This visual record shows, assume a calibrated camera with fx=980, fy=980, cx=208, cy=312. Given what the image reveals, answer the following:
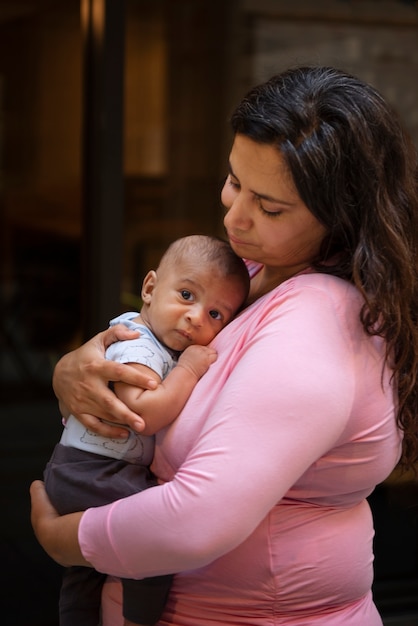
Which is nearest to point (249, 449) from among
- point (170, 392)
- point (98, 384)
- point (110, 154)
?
point (170, 392)

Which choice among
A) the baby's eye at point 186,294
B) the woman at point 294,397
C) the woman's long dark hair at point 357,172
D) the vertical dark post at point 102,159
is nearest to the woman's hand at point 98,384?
the woman at point 294,397

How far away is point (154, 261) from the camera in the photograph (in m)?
5.14

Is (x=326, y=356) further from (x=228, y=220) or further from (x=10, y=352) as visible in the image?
(x=10, y=352)

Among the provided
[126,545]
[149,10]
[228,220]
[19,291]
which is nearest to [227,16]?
[149,10]

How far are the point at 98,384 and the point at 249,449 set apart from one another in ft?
1.21

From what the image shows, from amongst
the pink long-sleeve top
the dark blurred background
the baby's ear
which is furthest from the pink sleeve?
the dark blurred background

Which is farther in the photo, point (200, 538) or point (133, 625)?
point (133, 625)

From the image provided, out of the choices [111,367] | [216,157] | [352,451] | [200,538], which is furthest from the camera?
[216,157]

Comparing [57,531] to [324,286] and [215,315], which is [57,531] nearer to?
[215,315]

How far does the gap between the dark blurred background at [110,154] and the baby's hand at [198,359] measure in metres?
1.97

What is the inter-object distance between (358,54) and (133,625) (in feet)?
12.0

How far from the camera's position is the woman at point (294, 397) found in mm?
1405

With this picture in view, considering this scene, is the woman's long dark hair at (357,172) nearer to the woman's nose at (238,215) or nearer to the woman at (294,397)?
the woman at (294,397)

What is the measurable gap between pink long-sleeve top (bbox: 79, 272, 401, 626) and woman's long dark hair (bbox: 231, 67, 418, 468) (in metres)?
0.05
